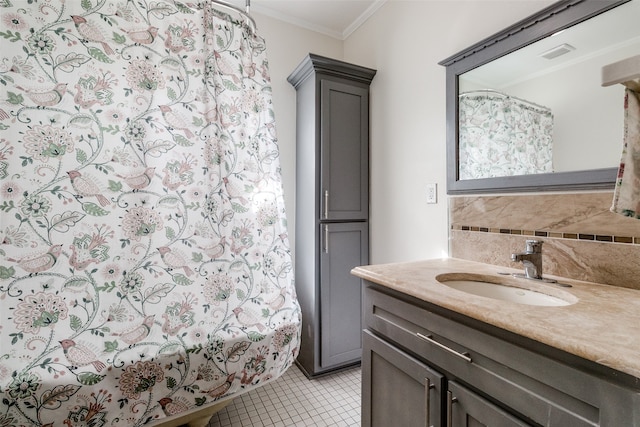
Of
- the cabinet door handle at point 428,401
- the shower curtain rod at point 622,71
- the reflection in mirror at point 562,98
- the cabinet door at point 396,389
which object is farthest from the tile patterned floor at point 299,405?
the shower curtain rod at point 622,71

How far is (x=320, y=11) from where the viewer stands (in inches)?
85.9

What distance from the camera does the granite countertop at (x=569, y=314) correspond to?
537mm

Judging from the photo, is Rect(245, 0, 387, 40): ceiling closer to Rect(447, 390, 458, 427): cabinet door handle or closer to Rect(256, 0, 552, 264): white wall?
Rect(256, 0, 552, 264): white wall

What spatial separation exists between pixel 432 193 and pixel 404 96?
26.8 inches

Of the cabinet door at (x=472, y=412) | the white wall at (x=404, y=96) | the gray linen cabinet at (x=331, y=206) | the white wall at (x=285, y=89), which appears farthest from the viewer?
the white wall at (x=285, y=89)

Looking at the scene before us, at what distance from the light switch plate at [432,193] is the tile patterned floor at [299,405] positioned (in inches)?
50.9

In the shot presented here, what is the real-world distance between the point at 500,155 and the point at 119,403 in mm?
1900

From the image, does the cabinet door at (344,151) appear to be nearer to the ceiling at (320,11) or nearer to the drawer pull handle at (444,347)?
the ceiling at (320,11)

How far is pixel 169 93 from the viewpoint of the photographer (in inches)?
52.6

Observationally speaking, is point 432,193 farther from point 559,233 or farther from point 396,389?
point 396,389

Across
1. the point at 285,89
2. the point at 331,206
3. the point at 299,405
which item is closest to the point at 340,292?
the point at 331,206

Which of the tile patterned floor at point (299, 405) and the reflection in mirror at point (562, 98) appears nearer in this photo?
the reflection in mirror at point (562, 98)

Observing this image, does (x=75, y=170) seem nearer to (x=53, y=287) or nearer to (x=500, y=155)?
(x=53, y=287)

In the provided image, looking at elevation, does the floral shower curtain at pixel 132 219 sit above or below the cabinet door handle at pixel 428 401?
above
